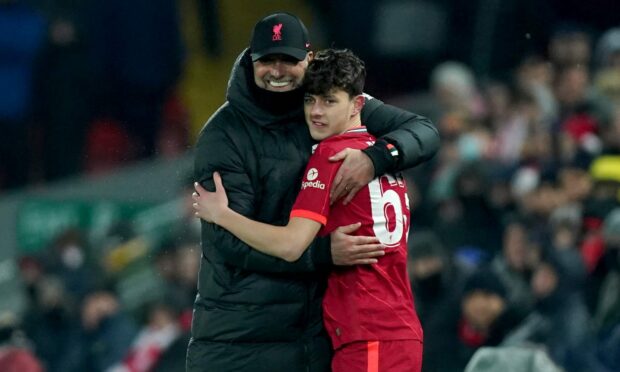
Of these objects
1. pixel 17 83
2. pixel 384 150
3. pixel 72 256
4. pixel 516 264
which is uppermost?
pixel 384 150

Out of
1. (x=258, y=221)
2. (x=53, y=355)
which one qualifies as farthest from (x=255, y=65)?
(x=53, y=355)

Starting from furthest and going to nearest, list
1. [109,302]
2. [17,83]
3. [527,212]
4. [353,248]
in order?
1. [17,83]
2. [109,302]
3. [527,212]
4. [353,248]

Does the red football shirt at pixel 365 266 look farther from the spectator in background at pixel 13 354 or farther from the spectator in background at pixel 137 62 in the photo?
the spectator in background at pixel 137 62

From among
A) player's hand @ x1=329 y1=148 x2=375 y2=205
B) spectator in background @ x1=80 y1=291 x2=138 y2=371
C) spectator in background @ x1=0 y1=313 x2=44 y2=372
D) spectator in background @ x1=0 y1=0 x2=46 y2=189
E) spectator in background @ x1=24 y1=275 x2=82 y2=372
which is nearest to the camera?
player's hand @ x1=329 y1=148 x2=375 y2=205

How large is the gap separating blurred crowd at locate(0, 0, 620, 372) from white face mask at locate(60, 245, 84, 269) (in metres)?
0.01

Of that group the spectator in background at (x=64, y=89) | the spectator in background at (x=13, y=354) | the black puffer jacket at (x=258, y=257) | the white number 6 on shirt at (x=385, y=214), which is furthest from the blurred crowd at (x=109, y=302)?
the white number 6 on shirt at (x=385, y=214)

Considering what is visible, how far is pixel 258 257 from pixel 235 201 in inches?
6.9

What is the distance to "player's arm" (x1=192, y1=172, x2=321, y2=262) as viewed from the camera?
4.38m

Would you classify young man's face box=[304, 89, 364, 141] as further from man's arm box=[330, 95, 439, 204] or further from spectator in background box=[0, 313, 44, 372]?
spectator in background box=[0, 313, 44, 372]

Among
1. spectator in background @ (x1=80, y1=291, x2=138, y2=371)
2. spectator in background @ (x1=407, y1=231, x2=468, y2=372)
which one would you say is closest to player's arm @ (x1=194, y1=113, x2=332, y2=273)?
spectator in background @ (x1=407, y1=231, x2=468, y2=372)

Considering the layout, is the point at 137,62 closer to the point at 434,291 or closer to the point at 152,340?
the point at 152,340

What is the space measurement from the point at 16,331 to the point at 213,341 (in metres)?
4.31

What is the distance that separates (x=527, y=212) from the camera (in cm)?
759

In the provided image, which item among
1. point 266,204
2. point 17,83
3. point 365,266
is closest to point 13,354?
point 17,83
